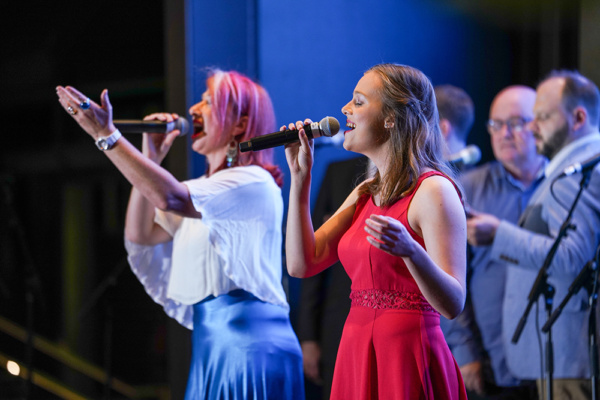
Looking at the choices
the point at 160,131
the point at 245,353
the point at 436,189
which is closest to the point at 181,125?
the point at 160,131

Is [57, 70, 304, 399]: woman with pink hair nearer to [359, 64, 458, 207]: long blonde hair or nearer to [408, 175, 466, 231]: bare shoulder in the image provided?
[359, 64, 458, 207]: long blonde hair

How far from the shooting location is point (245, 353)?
7.02 ft

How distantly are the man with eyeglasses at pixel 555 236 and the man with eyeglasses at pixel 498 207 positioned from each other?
0.25 meters

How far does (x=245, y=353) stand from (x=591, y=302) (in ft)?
3.91

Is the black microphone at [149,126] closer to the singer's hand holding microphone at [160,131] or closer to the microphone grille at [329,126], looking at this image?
the singer's hand holding microphone at [160,131]

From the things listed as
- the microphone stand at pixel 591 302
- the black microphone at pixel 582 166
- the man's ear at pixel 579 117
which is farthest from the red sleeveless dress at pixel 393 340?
the man's ear at pixel 579 117

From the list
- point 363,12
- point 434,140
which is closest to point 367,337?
point 434,140

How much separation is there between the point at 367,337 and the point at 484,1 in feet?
10.5

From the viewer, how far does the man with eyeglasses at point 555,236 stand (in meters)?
2.60

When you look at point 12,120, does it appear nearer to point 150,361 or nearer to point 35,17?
point 35,17

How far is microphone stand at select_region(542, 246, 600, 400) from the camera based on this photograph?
233cm

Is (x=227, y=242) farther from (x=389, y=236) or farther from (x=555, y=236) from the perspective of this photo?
(x=555, y=236)

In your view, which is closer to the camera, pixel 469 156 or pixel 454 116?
pixel 469 156

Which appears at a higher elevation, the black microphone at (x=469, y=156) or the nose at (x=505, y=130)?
the nose at (x=505, y=130)
